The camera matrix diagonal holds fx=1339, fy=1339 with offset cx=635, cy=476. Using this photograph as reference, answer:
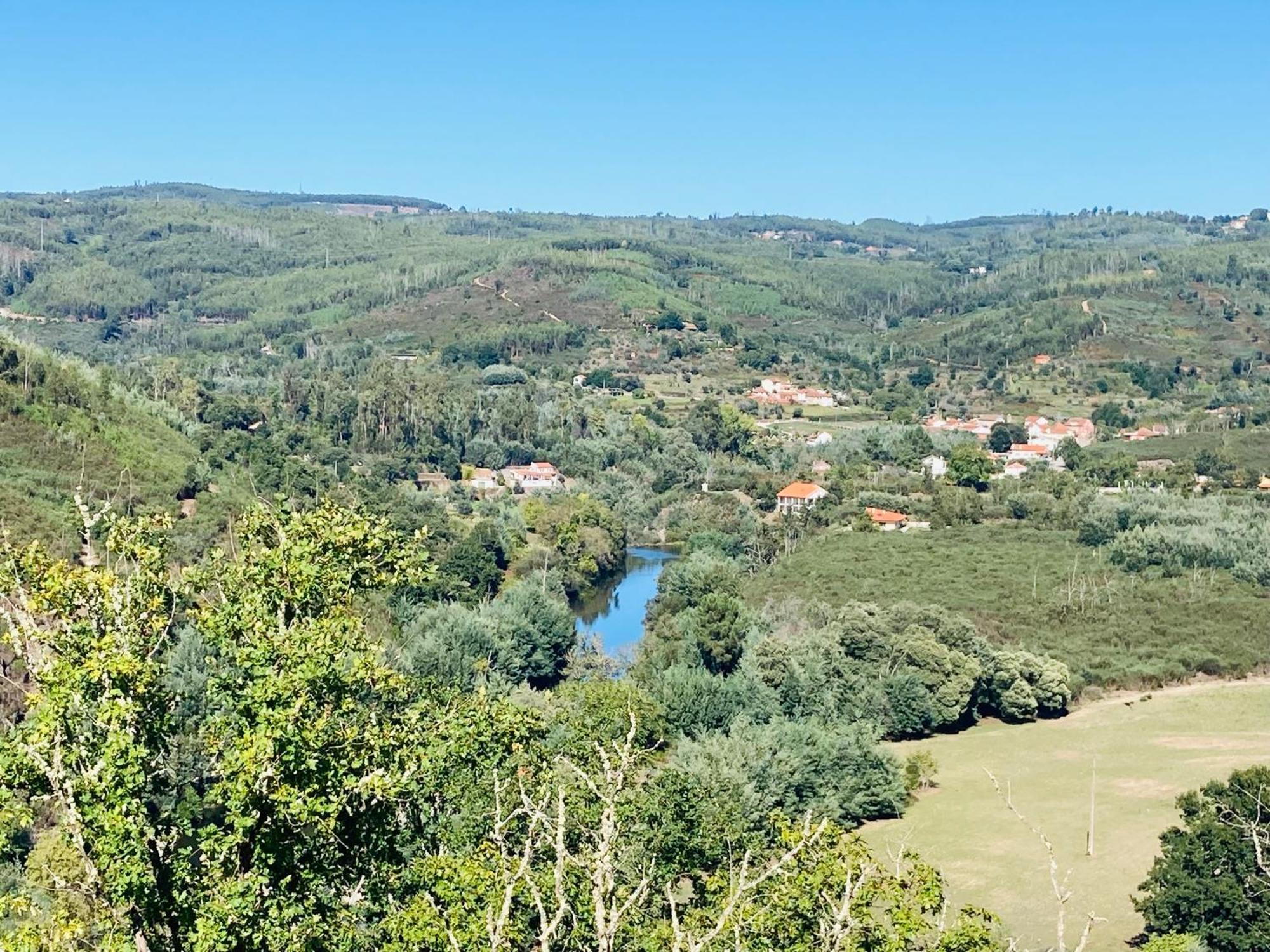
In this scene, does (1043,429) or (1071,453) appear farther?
(1043,429)

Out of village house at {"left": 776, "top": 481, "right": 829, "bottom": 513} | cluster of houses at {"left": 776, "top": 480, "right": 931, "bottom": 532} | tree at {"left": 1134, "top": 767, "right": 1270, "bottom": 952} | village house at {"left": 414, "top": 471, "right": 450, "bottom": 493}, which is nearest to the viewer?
tree at {"left": 1134, "top": 767, "right": 1270, "bottom": 952}

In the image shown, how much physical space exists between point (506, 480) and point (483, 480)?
1.73 meters

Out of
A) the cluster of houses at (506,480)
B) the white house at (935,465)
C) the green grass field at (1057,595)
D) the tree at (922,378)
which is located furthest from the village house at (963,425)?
the green grass field at (1057,595)

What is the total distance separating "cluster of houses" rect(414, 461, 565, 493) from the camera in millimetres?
88938

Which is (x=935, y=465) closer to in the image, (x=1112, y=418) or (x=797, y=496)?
(x=797, y=496)

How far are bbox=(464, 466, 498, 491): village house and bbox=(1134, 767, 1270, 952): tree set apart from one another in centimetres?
6673

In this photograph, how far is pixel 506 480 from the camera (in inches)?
3625

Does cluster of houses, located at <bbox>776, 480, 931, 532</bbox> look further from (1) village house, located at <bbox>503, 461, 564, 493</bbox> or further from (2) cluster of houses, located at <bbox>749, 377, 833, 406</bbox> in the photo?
(2) cluster of houses, located at <bbox>749, 377, 833, 406</bbox>

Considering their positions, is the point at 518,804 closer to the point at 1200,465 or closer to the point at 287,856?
the point at 287,856

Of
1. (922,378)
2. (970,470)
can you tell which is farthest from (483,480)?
(922,378)

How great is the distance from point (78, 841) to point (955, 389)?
130554mm

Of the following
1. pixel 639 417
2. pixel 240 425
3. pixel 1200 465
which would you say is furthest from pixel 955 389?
pixel 240 425

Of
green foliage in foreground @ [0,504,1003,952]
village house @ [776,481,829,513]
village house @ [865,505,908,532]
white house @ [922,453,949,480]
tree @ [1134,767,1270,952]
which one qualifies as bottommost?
village house @ [776,481,829,513]

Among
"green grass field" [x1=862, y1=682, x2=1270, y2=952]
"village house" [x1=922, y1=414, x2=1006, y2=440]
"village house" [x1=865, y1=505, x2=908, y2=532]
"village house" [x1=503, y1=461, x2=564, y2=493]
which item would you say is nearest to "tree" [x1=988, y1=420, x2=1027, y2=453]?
"village house" [x1=922, y1=414, x2=1006, y2=440]
